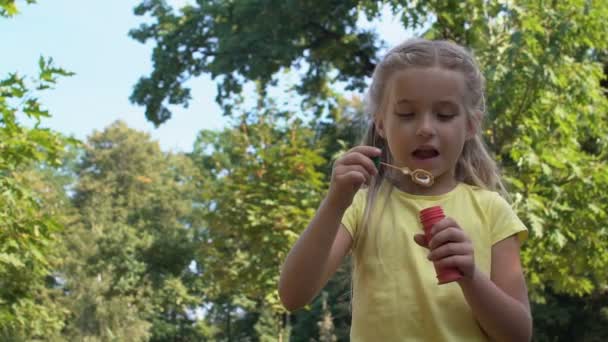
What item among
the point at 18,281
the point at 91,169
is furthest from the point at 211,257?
the point at 91,169

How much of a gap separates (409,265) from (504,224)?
26 centimetres

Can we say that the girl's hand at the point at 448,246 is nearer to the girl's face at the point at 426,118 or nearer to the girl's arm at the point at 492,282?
the girl's arm at the point at 492,282

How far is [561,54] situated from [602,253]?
7.29 ft

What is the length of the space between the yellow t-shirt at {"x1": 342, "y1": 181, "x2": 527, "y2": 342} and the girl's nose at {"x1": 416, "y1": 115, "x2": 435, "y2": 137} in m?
0.21

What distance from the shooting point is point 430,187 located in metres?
2.04

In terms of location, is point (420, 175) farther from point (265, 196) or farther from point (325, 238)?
point (265, 196)

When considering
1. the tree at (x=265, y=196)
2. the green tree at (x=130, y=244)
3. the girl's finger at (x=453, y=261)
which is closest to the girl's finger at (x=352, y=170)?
the girl's finger at (x=453, y=261)

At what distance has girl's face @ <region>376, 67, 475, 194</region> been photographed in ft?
6.15

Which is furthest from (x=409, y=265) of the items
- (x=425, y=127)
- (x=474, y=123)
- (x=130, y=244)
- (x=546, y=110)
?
(x=130, y=244)

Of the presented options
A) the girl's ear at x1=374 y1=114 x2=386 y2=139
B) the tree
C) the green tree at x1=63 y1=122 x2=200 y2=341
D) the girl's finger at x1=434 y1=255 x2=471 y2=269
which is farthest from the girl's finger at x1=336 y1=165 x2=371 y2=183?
the green tree at x1=63 y1=122 x2=200 y2=341

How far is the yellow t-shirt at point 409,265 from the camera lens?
6.00 feet

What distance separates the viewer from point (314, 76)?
42.2 feet

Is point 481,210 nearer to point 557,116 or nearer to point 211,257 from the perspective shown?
point 557,116

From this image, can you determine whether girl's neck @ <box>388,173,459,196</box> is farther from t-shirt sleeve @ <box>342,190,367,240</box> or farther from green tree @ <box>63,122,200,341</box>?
green tree @ <box>63,122,200,341</box>
